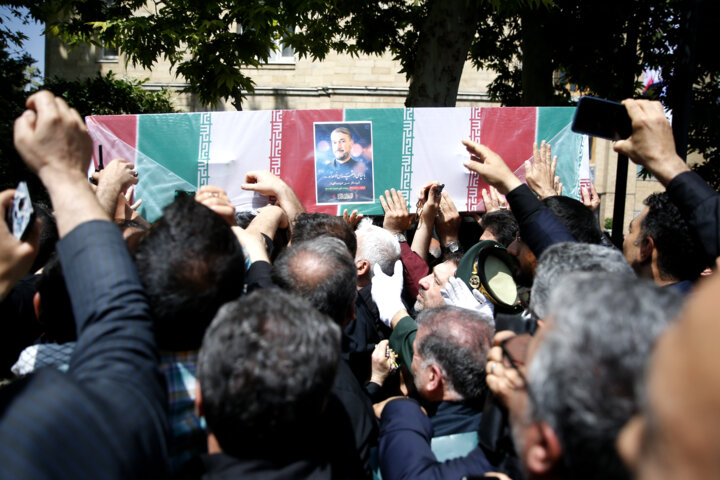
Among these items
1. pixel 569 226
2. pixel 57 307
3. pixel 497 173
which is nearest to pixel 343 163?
pixel 497 173

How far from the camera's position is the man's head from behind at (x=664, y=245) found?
208 centimetres

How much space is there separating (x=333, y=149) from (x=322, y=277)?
1802 millimetres

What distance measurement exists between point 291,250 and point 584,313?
1.28 m

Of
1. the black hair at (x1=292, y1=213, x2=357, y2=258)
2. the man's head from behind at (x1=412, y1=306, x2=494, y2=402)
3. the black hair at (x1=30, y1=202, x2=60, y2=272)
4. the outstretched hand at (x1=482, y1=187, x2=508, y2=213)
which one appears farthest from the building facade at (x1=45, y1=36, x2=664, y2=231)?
the man's head from behind at (x1=412, y1=306, x2=494, y2=402)

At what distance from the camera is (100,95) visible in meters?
10.9

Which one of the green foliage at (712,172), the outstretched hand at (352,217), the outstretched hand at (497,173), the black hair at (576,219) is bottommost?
the outstretched hand at (352,217)

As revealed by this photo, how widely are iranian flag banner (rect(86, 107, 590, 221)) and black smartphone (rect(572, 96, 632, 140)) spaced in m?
1.38

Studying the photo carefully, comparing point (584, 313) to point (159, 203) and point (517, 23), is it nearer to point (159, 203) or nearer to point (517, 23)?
point (159, 203)

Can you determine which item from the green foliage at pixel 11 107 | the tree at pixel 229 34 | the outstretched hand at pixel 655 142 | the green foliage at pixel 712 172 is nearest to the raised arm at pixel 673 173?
the outstretched hand at pixel 655 142

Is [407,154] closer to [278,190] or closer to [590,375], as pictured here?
[278,190]

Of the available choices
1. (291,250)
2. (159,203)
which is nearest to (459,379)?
(291,250)

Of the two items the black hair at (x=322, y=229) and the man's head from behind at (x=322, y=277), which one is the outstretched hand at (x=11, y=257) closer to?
the man's head from behind at (x=322, y=277)

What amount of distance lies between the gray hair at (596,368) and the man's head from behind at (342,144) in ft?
8.84

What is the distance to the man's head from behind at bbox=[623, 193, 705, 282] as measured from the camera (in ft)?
6.83
